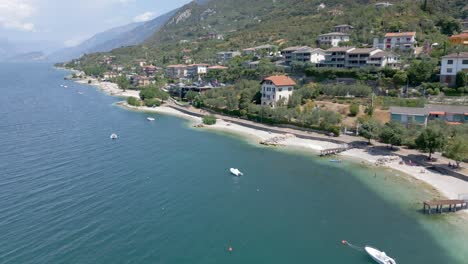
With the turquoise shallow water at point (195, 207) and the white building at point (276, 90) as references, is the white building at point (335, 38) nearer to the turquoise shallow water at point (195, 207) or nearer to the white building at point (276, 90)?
the white building at point (276, 90)

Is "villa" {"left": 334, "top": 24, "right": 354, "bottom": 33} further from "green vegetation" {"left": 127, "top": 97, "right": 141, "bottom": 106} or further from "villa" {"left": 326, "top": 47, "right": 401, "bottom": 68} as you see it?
"green vegetation" {"left": 127, "top": 97, "right": 141, "bottom": 106}

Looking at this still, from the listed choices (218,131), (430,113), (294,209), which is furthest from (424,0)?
(294,209)

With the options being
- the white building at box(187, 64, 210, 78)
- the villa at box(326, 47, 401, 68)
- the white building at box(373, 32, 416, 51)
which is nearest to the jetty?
the villa at box(326, 47, 401, 68)

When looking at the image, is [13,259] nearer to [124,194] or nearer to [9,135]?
[124,194]

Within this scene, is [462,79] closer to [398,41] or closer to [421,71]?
[421,71]

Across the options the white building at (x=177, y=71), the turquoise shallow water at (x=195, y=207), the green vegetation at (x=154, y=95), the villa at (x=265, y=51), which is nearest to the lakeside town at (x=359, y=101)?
the green vegetation at (x=154, y=95)

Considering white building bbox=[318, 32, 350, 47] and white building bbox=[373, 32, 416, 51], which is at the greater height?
white building bbox=[318, 32, 350, 47]

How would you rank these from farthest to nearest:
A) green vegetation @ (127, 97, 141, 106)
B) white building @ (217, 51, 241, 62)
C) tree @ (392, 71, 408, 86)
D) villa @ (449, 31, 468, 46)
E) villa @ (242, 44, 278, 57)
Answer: white building @ (217, 51, 241, 62), villa @ (242, 44, 278, 57), green vegetation @ (127, 97, 141, 106), villa @ (449, 31, 468, 46), tree @ (392, 71, 408, 86)

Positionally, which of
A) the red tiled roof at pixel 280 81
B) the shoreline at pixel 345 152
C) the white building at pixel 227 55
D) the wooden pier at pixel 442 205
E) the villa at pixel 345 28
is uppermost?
the villa at pixel 345 28
